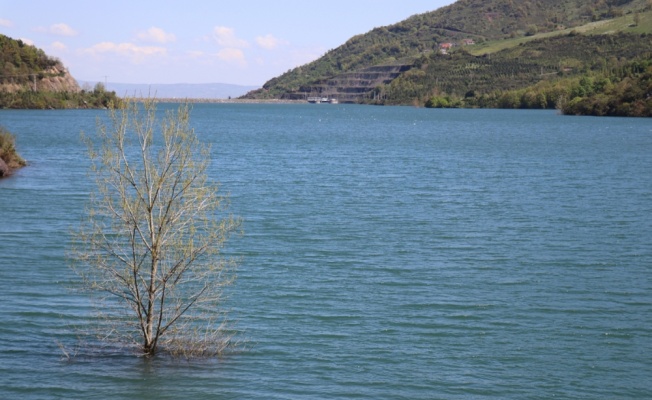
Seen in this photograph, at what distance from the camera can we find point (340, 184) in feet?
163

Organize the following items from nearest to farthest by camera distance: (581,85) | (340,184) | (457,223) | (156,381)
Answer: (156,381)
(457,223)
(340,184)
(581,85)

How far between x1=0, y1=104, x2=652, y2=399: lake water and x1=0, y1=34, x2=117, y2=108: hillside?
392ft

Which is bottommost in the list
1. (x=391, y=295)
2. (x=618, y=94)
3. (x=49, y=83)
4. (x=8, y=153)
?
(x=391, y=295)

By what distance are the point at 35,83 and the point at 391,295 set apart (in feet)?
520

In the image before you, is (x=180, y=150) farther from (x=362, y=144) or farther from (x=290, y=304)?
(x=362, y=144)

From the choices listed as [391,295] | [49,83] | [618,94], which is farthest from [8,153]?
[49,83]

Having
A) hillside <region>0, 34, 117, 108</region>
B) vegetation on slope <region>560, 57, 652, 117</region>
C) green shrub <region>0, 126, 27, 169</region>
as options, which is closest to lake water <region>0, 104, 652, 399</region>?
green shrub <region>0, 126, 27, 169</region>

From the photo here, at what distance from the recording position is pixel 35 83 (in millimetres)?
169500

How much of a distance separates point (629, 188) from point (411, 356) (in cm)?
3136

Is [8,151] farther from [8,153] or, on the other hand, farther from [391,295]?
[391,295]

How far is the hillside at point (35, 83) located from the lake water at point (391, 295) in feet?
392

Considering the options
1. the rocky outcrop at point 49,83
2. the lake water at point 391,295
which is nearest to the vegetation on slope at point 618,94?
the lake water at point 391,295

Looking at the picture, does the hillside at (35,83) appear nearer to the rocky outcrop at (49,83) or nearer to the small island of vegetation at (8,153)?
the rocky outcrop at (49,83)

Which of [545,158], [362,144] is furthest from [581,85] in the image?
[545,158]
